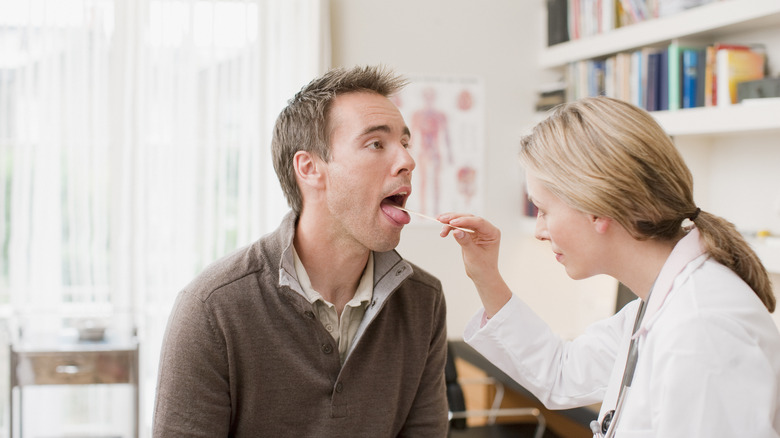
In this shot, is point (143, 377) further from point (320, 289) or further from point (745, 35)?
point (745, 35)

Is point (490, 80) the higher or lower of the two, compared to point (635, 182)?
higher

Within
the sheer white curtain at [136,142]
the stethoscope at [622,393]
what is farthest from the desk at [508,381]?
the stethoscope at [622,393]

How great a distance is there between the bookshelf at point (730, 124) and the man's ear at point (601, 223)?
5.33 ft

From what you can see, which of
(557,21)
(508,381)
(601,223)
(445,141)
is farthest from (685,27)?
(601,223)

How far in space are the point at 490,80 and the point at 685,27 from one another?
1.21 meters

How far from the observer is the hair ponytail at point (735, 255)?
1.28 metres

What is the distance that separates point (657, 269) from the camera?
1383mm

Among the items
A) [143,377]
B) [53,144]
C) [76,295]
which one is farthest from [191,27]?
[143,377]

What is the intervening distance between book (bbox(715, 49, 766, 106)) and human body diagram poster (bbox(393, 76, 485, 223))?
138 centimetres

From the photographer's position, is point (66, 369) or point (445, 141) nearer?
point (66, 369)

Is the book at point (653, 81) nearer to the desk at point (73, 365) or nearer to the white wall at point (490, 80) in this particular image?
the white wall at point (490, 80)

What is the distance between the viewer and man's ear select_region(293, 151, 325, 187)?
1.80 meters

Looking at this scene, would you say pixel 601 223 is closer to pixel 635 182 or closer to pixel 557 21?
pixel 635 182

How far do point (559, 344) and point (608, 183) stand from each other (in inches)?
24.5
